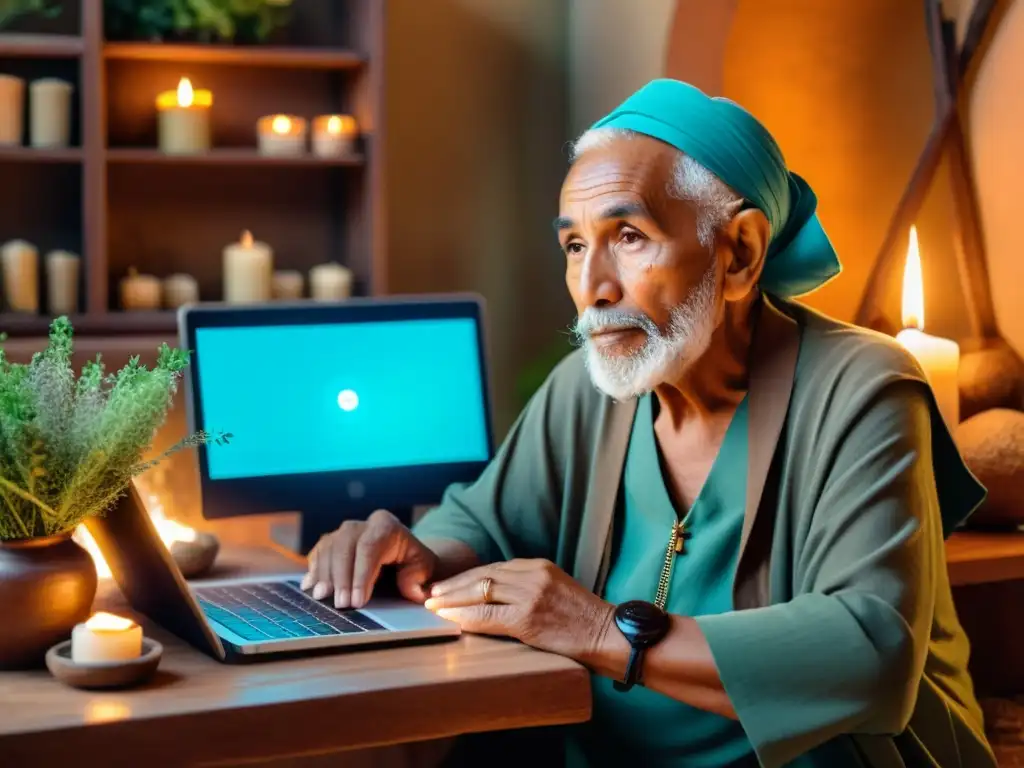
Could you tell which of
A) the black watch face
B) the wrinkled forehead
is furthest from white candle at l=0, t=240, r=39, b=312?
the black watch face

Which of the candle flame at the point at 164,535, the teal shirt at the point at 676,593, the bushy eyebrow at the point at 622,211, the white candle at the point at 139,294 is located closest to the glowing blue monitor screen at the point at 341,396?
the candle flame at the point at 164,535

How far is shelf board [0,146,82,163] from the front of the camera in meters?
2.89

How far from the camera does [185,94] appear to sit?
300cm

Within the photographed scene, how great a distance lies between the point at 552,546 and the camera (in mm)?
1972

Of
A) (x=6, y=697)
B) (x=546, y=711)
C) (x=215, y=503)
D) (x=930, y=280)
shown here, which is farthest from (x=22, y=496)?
(x=930, y=280)

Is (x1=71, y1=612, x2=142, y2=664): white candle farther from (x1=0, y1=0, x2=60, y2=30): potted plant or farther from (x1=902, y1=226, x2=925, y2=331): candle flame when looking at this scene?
(x1=0, y1=0, x2=60, y2=30): potted plant

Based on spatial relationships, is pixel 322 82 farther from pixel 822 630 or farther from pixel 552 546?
pixel 822 630

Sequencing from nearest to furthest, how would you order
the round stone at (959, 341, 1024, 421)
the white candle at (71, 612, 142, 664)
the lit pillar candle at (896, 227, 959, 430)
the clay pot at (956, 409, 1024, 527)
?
the white candle at (71, 612, 142, 664)
the lit pillar candle at (896, 227, 959, 430)
the clay pot at (956, 409, 1024, 527)
the round stone at (959, 341, 1024, 421)

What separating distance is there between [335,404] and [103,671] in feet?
3.12

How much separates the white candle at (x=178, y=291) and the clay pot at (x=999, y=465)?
66.8 inches

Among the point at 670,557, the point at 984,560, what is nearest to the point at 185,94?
the point at 670,557

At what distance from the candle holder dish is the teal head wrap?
2.90 feet

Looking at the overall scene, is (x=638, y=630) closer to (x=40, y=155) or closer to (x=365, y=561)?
(x=365, y=561)

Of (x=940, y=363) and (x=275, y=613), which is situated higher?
(x=940, y=363)
